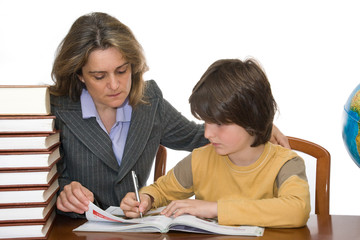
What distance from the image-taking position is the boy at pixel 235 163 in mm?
1644

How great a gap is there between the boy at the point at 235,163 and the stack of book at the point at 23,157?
0.34 meters

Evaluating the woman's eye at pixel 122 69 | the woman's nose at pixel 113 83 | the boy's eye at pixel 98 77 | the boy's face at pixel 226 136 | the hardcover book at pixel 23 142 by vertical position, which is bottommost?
the boy's face at pixel 226 136

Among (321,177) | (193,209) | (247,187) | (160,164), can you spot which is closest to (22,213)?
(193,209)

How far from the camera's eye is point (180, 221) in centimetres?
154

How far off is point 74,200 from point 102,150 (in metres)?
0.43

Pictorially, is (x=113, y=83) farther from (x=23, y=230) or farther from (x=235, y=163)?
(x=23, y=230)

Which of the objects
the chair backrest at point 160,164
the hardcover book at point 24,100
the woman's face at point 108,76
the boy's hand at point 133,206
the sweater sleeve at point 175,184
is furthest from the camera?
the chair backrest at point 160,164

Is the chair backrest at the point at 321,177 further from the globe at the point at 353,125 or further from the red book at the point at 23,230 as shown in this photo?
the red book at the point at 23,230

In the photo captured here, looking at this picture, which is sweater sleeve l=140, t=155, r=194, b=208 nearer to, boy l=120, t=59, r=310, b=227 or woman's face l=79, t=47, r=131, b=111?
boy l=120, t=59, r=310, b=227

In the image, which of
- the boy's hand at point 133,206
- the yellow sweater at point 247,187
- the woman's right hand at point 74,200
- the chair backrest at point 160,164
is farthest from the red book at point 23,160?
the chair backrest at point 160,164

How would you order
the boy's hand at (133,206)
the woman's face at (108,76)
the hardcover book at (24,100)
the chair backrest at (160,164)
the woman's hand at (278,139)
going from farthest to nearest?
the chair backrest at (160,164), the woman's hand at (278,139), the woman's face at (108,76), the boy's hand at (133,206), the hardcover book at (24,100)

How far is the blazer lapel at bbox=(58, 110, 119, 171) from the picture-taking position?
2.10 m

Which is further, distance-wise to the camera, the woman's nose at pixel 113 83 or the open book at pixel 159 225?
the woman's nose at pixel 113 83

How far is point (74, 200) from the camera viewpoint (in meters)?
1.71
